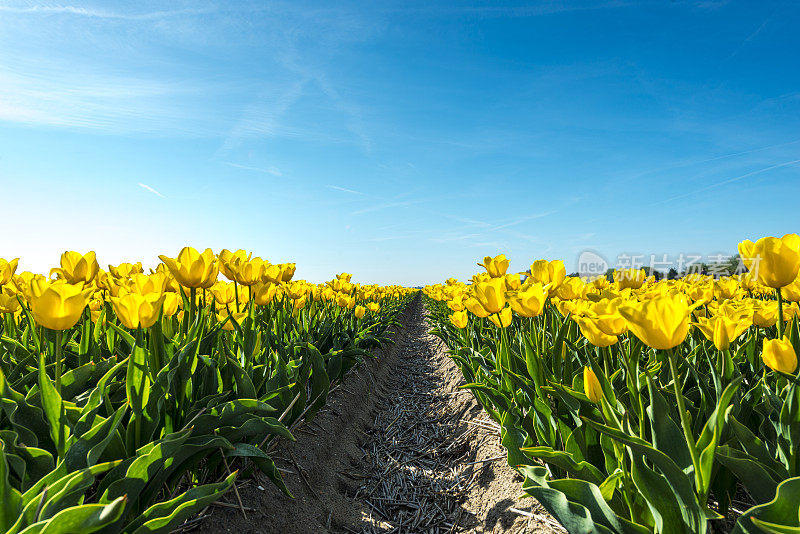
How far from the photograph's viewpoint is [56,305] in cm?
161

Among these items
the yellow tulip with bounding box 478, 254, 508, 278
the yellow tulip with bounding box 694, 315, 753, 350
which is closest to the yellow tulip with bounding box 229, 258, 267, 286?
the yellow tulip with bounding box 478, 254, 508, 278

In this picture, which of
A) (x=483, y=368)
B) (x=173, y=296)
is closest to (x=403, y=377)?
(x=483, y=368)

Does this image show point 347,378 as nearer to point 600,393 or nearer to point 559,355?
point 559,355

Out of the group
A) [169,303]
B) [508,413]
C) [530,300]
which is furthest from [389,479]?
[169,303]

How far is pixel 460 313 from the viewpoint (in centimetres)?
457

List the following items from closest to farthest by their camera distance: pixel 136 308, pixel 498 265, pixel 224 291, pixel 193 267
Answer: pixel 136 308, pixel 193 267, pixel 224 291, pixel 498 265

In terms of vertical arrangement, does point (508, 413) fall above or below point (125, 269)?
below

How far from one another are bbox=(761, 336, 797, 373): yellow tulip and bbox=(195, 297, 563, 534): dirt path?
1216 millimetres

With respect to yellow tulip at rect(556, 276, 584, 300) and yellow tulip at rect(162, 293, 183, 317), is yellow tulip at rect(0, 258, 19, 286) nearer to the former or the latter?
yellow tulip at rect(162, 293, 183, 317)

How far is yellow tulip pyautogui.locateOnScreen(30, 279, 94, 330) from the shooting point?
62.2 inches

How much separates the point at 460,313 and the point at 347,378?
7.01 feet

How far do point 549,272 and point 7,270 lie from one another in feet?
13.2

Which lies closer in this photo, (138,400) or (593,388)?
(593,388)

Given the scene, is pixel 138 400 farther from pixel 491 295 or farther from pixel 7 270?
pixel 7 270
